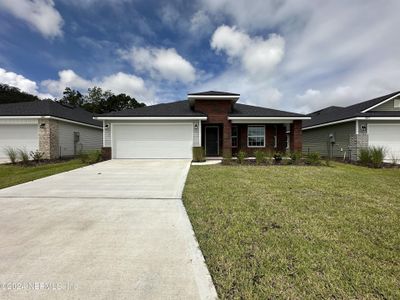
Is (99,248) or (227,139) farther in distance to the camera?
(227,139)

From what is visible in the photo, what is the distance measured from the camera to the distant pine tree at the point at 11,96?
41109 millimetres

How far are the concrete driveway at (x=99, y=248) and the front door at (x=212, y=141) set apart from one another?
34.0 feet

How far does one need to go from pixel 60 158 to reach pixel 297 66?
18556 mm

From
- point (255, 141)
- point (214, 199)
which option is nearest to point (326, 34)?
point (255, 141)

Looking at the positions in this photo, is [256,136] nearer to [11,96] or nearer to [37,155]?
[37,155]

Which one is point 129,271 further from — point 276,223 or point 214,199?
point 214,199

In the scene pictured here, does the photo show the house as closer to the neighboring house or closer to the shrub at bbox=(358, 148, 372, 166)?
the shrub at bbox=(358, 148, 372, 166)

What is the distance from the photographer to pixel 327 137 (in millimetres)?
19016

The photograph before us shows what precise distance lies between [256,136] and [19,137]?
661 inches

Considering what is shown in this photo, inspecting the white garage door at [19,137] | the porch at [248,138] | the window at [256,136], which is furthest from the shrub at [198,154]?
the white garage door at [19,137]

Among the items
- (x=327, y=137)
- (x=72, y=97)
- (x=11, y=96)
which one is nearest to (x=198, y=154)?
(x=327, y=137)

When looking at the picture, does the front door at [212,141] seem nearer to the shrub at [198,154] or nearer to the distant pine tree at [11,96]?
the shrub at [198,154]

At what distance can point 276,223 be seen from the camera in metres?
3.97

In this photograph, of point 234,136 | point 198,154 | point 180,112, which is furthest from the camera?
point 234,136
